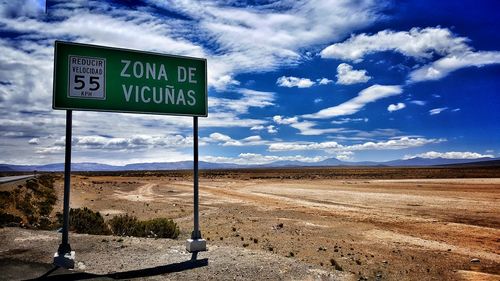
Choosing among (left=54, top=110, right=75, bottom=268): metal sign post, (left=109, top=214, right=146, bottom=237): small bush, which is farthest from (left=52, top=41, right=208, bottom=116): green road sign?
(left=109, top=214, right=146, bottom=237): small bush

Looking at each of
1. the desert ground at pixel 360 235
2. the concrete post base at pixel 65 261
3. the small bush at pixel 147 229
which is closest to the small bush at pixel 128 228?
the small bush at pixel 147 229

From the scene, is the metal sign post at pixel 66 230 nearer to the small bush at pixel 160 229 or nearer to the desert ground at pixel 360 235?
the desert ground at pixel 360 235

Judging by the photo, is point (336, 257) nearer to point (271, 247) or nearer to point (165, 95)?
point (271, 247)

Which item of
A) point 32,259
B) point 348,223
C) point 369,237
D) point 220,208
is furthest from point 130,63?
point 220,208

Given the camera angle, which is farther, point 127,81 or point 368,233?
point 368,233

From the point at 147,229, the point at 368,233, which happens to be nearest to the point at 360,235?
the point at 368,233

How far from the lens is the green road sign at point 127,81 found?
740 centimetres

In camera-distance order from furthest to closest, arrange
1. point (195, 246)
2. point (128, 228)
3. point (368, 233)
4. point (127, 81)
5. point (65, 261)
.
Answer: point (368, 233), point (128, 228), point (195, 246), point (127, 81), point (65, 261)

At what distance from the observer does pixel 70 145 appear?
7.34 m

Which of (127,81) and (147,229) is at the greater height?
(127,81)

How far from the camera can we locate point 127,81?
7.89 metres

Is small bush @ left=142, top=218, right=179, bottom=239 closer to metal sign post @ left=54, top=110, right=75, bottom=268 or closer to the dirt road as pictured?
the dirt road

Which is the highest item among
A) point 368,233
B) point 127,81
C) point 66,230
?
point 127,81

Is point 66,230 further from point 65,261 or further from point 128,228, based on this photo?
point 128,228
